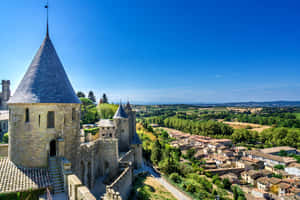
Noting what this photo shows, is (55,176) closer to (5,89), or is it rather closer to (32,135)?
(32,135)

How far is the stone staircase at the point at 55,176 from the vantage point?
8.06 meters

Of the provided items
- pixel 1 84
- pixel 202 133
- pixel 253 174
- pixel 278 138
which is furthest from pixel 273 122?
pixel 1 84

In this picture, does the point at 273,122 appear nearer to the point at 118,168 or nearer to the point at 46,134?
the point at 118,168

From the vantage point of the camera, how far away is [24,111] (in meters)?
8.88

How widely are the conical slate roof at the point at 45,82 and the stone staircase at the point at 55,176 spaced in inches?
→ 120

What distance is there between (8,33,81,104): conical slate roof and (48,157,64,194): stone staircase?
3036mm

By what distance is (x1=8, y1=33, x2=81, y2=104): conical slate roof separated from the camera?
8945 mm

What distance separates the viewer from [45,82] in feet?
30.5

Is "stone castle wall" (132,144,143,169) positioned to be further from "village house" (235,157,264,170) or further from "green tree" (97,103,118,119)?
"village house" (235,157,264,170)

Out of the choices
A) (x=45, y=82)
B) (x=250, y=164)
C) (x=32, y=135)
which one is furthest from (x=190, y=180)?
(x=45, y=82)

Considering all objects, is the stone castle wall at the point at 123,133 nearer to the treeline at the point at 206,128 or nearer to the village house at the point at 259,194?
the village house at the point at 259,194

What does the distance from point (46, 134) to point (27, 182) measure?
7.34ft

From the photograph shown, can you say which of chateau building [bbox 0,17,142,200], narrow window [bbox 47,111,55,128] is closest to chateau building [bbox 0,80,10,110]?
chateau building [bbox 0,17,142,200]

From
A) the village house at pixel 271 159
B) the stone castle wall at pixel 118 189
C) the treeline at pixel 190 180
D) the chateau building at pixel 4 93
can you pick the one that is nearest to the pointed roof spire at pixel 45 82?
the stone castle wall at pixel 118 189
